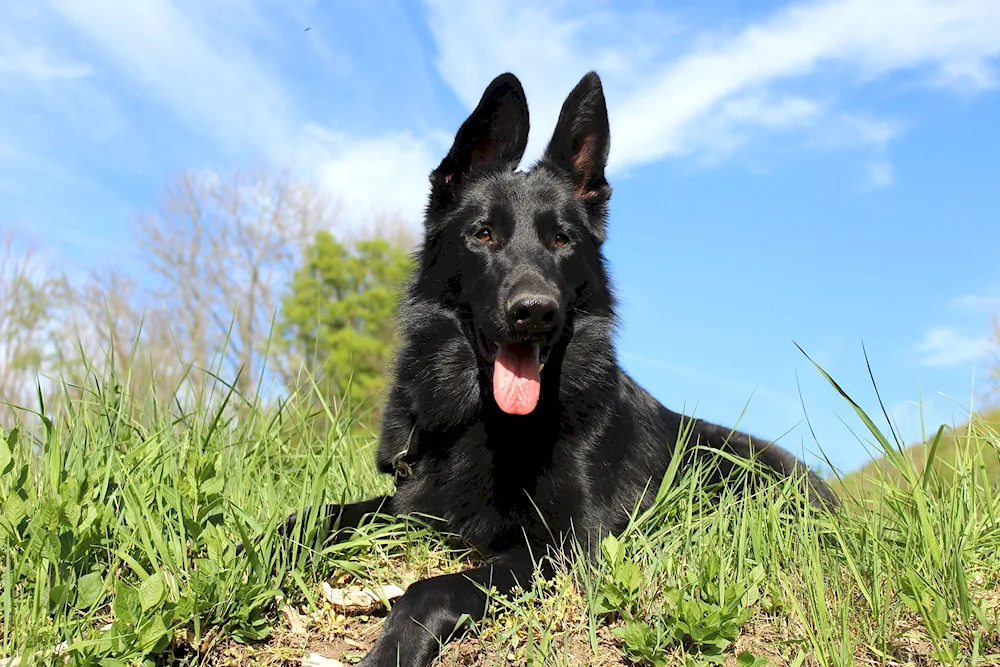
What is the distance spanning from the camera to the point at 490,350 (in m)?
3.51

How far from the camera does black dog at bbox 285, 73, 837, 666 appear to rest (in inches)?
130

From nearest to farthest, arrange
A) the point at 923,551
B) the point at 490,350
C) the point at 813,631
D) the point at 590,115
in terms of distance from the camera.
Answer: the point at 813,631 < the point at 923,551 < the point at 490,350 < the point at 590,115

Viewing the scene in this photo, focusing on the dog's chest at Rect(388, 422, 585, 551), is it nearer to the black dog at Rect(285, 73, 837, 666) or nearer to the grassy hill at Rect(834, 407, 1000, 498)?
the black dog at Rect(285, 73, 837, 666)

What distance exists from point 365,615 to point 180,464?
108cm

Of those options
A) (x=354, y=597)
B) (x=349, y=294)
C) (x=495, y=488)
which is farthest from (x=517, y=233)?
(x=349, y=294)

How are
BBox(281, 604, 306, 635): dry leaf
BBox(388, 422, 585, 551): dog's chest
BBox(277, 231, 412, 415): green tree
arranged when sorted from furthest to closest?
1. BBox(277, 231, 412, 415): green tree
2. BBox(388, 422, 585, 551): dog's chest
3. BBox(281, 604, 306, 635): dry leaf

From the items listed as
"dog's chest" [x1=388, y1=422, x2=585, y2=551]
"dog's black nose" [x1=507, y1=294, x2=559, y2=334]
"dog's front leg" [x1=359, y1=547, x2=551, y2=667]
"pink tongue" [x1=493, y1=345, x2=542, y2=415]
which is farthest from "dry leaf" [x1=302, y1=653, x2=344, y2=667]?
"dog's black nose" [x1=507, y1=294, x2=559, y2=334]

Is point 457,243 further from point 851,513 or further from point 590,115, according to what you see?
point 851,513

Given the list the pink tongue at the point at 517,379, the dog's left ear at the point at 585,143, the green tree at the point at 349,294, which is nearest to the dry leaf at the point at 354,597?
the pink tongue at the point at 517,379

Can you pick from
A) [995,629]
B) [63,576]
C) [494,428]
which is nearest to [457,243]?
[494,428]

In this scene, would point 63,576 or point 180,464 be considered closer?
point 63,576

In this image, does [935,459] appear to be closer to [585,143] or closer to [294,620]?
[585,143]

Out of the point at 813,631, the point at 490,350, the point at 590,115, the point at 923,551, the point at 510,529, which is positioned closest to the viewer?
the point at 813,631

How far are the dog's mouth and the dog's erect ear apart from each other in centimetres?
109
